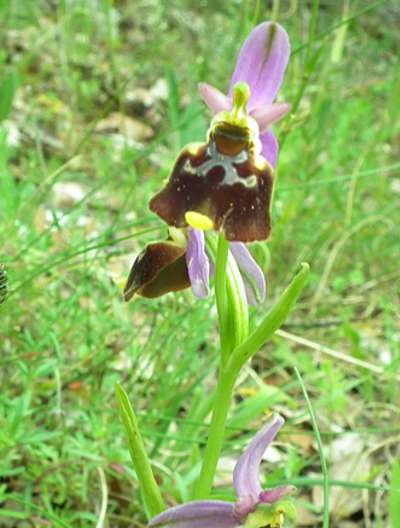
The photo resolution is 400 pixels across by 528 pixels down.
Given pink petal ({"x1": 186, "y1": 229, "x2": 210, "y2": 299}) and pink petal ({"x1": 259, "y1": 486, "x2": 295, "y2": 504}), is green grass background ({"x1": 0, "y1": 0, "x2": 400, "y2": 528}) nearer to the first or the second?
pink petal ({"x1": 259, "y1": 486, "x2": 295, "y2": 504})

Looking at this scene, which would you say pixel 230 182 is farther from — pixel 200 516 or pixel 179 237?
pixel 200 516

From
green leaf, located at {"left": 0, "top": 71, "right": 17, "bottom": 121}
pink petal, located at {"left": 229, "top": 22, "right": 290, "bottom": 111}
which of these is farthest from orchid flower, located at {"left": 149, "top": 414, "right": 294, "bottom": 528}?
green leaf, located at {"left": 0, "top": 71, "right": 17, "bottom": 121}

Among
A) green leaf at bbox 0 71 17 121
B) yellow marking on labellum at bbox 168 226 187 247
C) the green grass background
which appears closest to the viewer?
yellow marking on labellum at bbox 168 226 187 247

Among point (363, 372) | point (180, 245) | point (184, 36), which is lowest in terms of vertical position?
point (363, 372)

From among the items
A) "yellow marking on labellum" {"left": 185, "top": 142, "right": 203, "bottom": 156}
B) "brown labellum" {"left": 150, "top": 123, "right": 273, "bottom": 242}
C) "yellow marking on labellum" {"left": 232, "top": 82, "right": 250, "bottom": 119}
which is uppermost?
"yellow marking on labellum" {"left": 232, "top": 82, "right": 250, "bottom": 119}

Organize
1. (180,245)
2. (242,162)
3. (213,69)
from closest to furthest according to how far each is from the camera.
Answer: (242,162) → (180,245) → (213,69)

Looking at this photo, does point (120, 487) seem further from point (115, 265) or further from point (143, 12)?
point (143, 12)

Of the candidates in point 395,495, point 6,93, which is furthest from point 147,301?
point 395,495

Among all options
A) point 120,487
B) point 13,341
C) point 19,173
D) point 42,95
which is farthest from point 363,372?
point 42,95
